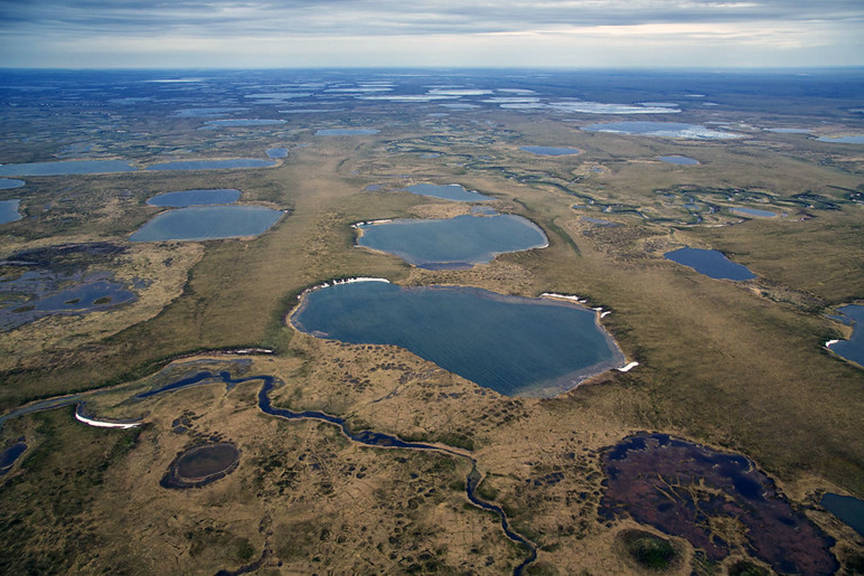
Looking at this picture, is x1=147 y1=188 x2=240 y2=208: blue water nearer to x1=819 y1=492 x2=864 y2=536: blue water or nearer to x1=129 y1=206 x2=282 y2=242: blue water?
x1=129 y1=206 x2=282 y2=242: blue water

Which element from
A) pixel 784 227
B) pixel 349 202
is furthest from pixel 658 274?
pixel 349 202

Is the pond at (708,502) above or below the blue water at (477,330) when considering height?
below

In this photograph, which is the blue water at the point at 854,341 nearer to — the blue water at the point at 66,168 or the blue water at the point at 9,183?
the blue water at the point at 66,168

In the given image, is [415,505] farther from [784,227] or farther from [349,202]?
[784,227]

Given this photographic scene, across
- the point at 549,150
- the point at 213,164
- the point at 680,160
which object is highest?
the point at 549,150

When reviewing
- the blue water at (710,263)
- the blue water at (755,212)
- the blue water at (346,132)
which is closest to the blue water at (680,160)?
the blue water at (755,212)

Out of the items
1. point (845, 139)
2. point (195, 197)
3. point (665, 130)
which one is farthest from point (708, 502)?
point (845, 139)

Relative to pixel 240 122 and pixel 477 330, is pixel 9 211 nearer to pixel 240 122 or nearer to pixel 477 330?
pixel 477 330
